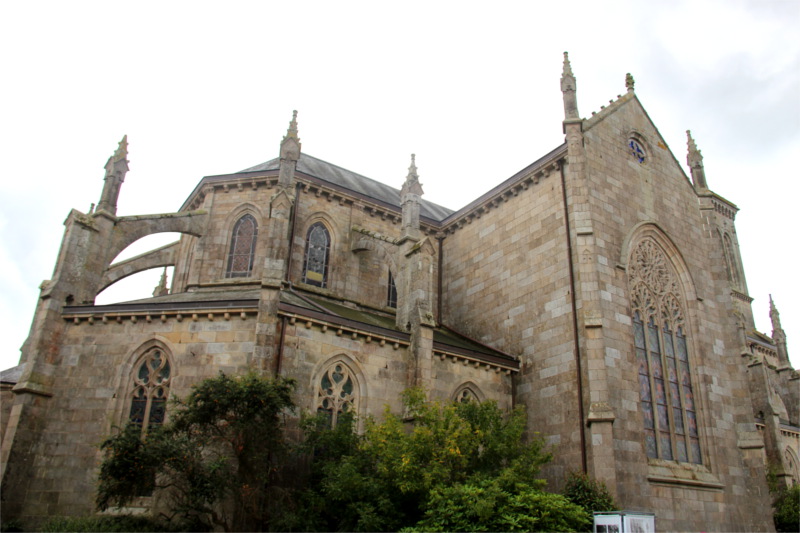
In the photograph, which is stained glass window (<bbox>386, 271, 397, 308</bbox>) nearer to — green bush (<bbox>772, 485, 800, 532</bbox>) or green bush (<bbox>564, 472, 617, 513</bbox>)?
green bush (<bbox>564, 472, 617, 513</bbox>)

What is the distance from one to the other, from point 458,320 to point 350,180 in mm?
8427

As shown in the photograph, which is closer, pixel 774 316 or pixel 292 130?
pixel 292 130

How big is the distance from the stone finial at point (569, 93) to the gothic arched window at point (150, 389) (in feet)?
47.9

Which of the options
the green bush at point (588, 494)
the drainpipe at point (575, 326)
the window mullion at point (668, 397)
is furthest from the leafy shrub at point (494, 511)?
the window mullion at point (668, 397)

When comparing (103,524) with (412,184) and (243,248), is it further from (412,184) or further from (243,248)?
(412,184)

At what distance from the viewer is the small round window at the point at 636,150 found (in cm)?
2181

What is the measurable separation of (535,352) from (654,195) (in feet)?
24.7

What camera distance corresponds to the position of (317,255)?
2247cm

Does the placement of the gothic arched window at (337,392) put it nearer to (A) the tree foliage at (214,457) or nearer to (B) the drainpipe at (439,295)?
(A) the tree foliage at (214,457)

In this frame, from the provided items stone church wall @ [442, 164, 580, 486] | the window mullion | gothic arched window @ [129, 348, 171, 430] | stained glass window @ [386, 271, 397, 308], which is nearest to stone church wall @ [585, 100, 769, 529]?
the window mullion

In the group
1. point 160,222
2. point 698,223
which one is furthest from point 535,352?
point 160,222

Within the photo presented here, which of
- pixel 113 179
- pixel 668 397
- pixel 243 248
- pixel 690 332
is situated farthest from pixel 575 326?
pixel 113 179

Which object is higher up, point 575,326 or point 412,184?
point 412,184

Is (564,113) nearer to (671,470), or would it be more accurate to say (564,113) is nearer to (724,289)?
(724,289)
